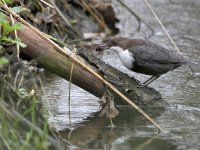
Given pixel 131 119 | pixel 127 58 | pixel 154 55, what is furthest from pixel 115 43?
pixel 131 119

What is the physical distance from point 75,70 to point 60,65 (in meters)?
0.13

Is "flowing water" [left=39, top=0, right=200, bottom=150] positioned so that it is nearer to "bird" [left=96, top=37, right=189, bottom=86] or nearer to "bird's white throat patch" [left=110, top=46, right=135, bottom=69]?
"bird" [left=96, top=37, right=189, bottom=86]

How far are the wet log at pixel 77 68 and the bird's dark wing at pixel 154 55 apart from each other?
1.63 ft

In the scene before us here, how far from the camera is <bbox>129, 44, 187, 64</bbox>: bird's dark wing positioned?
214 inches

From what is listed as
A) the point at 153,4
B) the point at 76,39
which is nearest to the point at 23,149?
the point at 76,39

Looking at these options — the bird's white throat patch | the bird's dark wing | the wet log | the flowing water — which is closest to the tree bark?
the wet log

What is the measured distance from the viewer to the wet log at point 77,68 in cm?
442

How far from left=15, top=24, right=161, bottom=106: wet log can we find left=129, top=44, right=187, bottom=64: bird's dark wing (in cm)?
50

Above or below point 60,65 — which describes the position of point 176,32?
below

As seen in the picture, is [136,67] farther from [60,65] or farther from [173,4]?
[173,4]

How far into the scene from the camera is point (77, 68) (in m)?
4.54

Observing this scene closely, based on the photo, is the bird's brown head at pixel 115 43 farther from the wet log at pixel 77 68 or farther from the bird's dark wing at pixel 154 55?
the wet log at pixel 77 68

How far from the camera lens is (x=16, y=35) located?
4.14 m

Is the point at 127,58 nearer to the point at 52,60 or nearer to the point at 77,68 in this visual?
the point at 77,68
